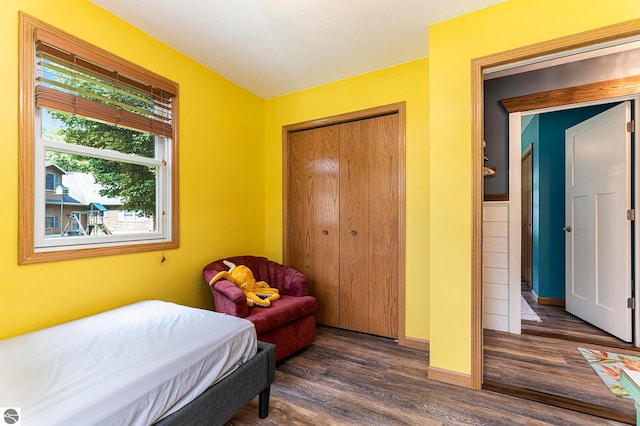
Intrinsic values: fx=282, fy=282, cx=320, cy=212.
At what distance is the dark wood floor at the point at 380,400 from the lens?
64.2 inches

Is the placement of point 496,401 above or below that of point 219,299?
below

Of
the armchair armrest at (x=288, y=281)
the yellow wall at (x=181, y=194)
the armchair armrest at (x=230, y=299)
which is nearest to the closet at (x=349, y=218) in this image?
the armchair armrest at (x=288, y=281)

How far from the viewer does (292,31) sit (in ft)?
7.20

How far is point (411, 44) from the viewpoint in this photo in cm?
237

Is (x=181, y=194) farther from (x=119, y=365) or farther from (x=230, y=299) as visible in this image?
(x=119, y=365)

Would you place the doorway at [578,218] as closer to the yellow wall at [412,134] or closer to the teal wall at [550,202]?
the teal wall at [550,202]

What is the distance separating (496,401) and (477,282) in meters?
0.74

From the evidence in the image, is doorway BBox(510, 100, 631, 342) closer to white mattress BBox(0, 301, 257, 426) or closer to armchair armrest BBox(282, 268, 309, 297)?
armchair armrest BBox(282, 268, 309, 297)

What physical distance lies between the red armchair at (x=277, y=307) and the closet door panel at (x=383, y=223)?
0.70 m

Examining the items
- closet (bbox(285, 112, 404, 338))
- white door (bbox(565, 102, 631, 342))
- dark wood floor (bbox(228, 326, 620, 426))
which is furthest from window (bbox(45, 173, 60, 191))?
white door (bbox(565, 102, 631, 342))

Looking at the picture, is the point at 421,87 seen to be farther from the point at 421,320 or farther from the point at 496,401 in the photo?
the point at 496,401

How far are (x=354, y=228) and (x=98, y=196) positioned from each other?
219 cm

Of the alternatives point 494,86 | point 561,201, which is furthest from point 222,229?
point 561,201

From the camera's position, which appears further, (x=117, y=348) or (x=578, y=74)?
(x=578, y=74)
